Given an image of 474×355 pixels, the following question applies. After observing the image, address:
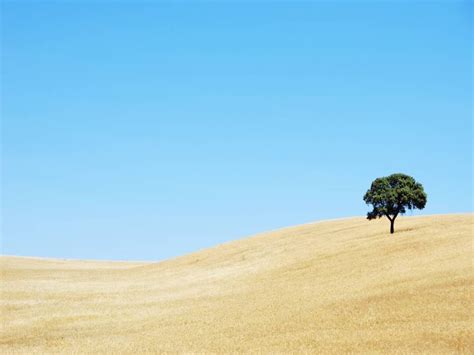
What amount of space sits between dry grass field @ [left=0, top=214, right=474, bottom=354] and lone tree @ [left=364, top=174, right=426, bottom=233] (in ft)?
10.1

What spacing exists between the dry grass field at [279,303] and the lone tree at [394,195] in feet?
10.1

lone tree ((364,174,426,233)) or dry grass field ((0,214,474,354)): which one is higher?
lone tree ((364,174,426,233))

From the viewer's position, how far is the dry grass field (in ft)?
71.7

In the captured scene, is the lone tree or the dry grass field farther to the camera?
the lone tree

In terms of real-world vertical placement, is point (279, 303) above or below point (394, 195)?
below

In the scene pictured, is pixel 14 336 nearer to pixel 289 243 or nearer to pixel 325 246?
pixel 325 246

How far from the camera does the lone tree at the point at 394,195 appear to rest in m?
52.8

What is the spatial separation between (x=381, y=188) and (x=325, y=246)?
287 inches

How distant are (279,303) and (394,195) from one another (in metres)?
24.6

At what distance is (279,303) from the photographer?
1239 inches

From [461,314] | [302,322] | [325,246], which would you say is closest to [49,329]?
[302,322]

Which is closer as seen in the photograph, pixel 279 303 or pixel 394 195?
pixel 279 303

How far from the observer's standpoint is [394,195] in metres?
52.6

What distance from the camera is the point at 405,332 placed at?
21.3m
